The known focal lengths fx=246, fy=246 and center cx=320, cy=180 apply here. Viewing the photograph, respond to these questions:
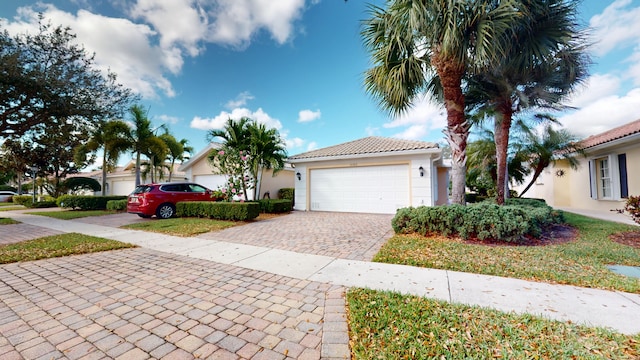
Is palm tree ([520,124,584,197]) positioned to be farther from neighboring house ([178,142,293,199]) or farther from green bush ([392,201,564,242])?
neighboring house ([178,142,293,199])

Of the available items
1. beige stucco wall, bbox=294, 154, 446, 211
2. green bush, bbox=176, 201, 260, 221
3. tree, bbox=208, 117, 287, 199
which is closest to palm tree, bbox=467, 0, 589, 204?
beige stucco wall, bbox=294, 154, 446, 211

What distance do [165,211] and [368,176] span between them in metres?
9.29

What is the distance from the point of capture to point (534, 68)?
24.0 feet

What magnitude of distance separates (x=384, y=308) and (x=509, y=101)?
8.73 metres

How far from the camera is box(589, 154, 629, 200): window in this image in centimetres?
1017

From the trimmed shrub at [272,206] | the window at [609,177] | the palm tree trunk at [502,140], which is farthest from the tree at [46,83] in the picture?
the window at [609,177]

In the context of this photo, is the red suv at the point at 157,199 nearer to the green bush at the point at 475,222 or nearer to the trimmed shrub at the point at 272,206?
the trimmed shrub at the point at 272,206

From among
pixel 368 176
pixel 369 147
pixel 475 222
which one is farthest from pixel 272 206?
pixel 475 222

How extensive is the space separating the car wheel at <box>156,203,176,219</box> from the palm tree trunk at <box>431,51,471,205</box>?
36.7 feet

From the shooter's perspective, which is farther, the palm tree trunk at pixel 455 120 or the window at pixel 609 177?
the window at pixel 609 177

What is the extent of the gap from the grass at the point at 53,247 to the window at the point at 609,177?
691 inches

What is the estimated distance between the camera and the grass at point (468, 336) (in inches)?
78.4

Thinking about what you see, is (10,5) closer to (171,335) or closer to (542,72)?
(171,335)

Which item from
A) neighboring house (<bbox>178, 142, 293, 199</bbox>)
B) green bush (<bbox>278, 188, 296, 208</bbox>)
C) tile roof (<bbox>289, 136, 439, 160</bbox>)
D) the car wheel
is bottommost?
the car wheel
